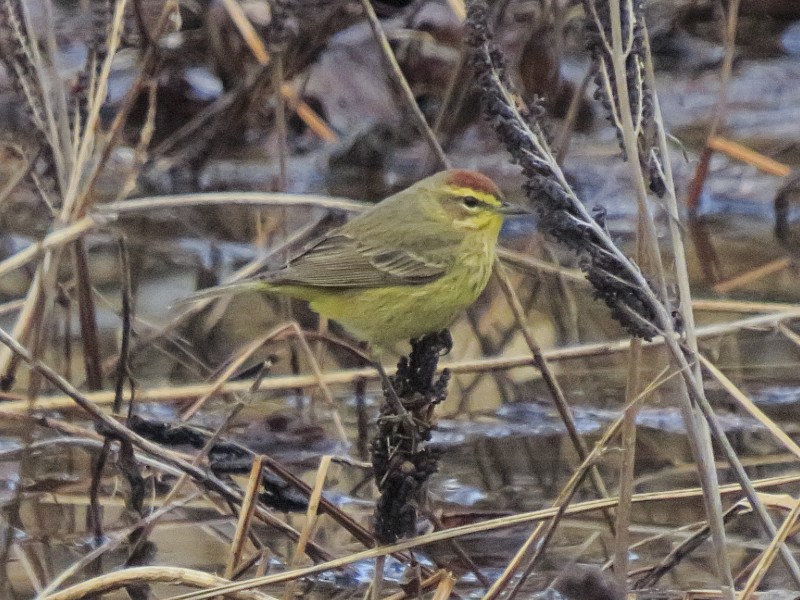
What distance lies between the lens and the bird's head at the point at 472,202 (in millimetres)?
4262

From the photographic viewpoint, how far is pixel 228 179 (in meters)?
7.92

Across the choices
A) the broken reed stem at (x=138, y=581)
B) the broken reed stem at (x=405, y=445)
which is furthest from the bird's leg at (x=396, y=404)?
the broken reed stem at (x=138, y=581)

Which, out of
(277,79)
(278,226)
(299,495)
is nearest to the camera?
(299,495)

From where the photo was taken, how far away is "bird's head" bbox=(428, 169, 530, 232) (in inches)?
168

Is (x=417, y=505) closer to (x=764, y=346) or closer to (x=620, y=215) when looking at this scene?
(x=764, y=346)

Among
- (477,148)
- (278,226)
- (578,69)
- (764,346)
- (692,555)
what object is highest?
(578,69)

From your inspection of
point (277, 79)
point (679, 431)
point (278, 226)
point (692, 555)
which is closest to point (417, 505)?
point (692, 555)

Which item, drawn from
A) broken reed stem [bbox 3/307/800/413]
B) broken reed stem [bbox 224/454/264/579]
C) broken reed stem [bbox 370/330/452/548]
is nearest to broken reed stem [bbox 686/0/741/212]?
broken reed stem [bbox 3/307/800/413]

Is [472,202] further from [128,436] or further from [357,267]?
[128,436]

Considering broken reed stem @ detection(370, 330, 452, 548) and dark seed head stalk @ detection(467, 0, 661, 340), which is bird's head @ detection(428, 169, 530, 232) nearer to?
broken reed stem @ detection(370, 330, 452, 548)

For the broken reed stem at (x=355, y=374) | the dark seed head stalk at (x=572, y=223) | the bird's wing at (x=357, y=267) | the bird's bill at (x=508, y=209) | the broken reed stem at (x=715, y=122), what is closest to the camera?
the dark seed head stalk at (x=572, y=223)

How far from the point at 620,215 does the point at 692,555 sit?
3.83m

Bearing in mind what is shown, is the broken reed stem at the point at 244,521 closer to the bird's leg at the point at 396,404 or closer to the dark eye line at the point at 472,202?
the bird's leg at the point at 396,404

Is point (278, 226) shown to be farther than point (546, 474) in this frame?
Yes
